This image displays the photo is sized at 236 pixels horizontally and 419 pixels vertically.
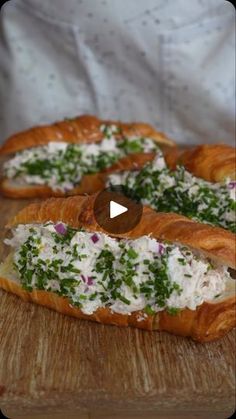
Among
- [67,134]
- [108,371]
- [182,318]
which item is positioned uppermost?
[67,134]

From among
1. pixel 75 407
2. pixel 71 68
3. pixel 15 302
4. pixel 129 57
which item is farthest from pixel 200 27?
pixel 75 407

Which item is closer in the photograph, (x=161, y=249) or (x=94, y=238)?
(x=161, y=249)

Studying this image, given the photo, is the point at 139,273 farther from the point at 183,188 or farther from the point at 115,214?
the point at 183,188

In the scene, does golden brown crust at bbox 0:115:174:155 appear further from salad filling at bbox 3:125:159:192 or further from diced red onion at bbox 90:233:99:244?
diced red onion at bbox 90:233:99:244

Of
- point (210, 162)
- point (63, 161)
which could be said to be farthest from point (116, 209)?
point (63, 161)

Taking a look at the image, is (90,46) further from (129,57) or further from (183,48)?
(183,48)

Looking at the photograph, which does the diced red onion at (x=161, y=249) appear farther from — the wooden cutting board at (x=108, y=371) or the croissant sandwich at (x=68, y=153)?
the croissant sandwich at (x=68, y=153)
